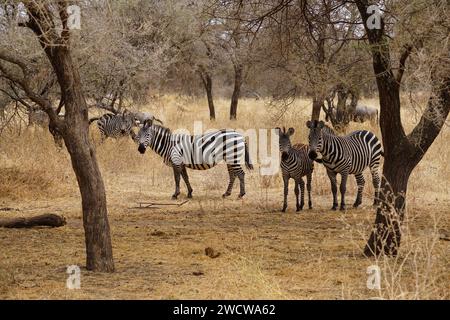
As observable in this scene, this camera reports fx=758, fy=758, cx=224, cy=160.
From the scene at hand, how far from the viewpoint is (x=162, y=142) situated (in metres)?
13.8

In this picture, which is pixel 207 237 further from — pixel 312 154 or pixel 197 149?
pixel 197 149

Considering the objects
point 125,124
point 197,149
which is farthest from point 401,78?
point 125,124

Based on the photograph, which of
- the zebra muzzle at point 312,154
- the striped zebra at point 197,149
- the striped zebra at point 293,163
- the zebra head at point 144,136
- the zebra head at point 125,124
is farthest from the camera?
the zebra head at point 125,124

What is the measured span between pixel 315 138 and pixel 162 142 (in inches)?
133

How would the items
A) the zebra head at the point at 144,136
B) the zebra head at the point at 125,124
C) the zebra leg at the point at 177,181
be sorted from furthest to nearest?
the zebra head at the point at 125,124, the zebra head at the point at 144,136, the zebra leg at the point at 177,181

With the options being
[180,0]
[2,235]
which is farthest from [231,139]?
[180,0]

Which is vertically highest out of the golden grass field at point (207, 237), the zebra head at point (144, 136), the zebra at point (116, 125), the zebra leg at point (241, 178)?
the zebra at point (116, 125)

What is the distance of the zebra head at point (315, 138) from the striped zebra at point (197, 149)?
6.70ft

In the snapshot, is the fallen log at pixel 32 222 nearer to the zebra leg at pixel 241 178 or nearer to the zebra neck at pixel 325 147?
the zebra leg at pixel 241 178

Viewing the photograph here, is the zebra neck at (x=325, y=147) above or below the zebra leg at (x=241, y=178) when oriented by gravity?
above

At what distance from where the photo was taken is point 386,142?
27.2ft

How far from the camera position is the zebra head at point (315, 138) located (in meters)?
11.5

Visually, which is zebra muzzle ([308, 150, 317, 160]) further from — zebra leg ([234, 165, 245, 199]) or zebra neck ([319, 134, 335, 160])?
zebra leg ([234, 165, 245, 199])

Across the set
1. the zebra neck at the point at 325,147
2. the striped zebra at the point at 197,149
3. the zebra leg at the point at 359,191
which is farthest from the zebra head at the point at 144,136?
the zebra leg at the point at 359,191
